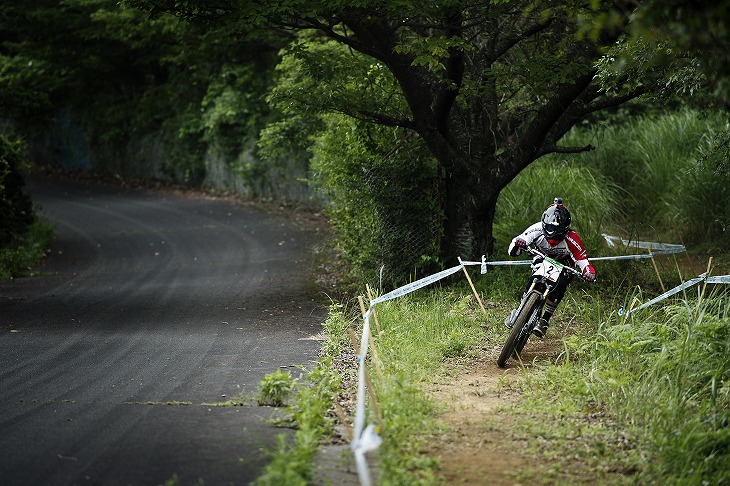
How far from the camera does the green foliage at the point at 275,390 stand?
7.47 m

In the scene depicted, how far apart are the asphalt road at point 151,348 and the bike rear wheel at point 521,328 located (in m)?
2.14

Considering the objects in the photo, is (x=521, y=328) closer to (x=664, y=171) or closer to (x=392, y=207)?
(x=392, y=207)

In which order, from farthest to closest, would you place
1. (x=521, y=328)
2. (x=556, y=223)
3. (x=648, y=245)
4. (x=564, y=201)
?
(x=564, y=201)
(x=648, y=245)
(x=556, y=223)
(x=521, y=328)

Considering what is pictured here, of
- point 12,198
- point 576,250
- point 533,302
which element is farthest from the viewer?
point 12,198

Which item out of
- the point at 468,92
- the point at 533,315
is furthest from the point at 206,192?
the point at 533,315

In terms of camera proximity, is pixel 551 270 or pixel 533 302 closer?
pixel 533 302

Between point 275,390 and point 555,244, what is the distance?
3446 millimetres

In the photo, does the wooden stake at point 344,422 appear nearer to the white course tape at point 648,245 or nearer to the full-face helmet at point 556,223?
the full-face helmet at point 556,223

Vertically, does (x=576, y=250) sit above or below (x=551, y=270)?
above

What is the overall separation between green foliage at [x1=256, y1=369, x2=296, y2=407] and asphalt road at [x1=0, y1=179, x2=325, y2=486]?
7.7 inches

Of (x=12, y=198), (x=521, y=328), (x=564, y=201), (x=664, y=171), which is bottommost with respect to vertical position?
(x=521, y=328)

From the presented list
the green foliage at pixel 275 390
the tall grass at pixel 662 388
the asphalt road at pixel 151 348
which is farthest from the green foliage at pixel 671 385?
the asphalt road at pixel 151 348

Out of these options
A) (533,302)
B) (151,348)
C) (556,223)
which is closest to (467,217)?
(556,223)

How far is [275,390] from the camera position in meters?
7.46
